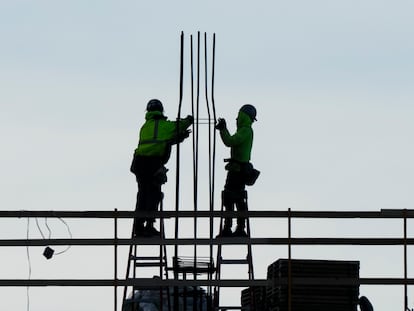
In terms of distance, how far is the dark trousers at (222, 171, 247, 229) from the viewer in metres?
29.4

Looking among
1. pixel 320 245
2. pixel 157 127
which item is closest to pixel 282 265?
pixel 320 245

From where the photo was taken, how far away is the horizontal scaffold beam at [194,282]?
27.8 metres

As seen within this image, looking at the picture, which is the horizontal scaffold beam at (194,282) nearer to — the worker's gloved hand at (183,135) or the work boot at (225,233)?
the work boot at (225,233)

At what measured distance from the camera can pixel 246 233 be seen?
29.2m

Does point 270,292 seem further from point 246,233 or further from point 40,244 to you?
point 40,244

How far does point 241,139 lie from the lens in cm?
2944

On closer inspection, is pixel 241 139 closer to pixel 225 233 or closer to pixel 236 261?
pixel 225 233

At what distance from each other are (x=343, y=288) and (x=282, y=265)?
108 cm

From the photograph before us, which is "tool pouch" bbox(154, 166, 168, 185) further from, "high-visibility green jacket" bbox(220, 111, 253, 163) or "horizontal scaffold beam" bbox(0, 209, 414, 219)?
"high-visibility green jacket" bbox(220, 111, 253, 163)

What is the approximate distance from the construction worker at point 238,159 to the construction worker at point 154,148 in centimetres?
66

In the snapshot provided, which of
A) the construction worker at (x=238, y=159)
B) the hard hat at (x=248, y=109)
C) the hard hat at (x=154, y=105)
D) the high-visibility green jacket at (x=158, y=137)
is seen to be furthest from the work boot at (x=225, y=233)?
the hard hat at (x=154, y=105)

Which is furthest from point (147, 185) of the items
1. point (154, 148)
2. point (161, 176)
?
point (154, 148)

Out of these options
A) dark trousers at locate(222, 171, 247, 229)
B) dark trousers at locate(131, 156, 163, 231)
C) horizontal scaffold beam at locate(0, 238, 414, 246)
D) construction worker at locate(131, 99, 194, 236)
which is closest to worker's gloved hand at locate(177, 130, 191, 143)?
construction worker at locate(131, 99, 194, 236)

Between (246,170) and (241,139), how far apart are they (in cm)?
48
